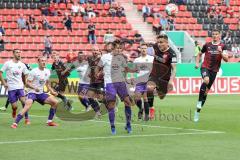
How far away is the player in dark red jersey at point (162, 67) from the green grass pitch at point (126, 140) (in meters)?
1.04

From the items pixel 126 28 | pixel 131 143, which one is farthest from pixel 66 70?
pixel 126 28

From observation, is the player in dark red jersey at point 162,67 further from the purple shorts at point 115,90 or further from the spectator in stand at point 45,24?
the spectator in stand at point 45,24

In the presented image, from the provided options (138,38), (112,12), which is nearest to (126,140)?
(138,38)

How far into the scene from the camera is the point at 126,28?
147ft

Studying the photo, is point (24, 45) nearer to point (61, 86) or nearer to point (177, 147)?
point (61, 86)

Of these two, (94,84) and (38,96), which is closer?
(38,96)

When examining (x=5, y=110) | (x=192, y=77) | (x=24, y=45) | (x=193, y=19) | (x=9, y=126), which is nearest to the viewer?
(x=9, y=126)

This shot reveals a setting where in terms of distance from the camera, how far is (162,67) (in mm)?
19156

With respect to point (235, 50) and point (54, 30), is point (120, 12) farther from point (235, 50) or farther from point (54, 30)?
point (235, 50)

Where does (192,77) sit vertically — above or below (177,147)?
below

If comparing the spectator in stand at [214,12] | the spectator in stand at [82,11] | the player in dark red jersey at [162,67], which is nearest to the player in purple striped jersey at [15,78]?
the player in dark red jersey at [162,67]

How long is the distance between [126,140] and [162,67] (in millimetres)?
5126

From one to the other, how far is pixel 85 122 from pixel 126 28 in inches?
1025

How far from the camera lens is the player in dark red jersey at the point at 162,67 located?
61.7 ft
